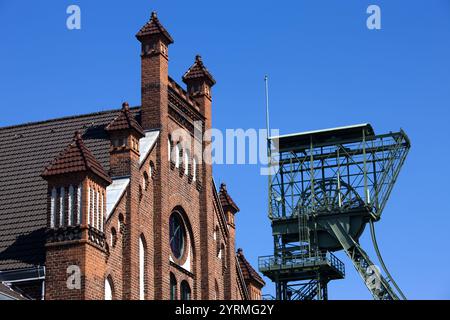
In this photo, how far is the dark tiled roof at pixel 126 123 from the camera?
3284cm

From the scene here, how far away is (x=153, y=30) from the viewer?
35812 millimetres

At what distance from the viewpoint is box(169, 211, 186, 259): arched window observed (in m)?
35.9

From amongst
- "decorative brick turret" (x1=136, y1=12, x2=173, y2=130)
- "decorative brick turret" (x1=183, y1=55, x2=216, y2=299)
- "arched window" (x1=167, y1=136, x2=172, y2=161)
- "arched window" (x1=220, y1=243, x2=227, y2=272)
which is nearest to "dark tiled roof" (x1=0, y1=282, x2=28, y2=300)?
"decorative brick turret" (x1=136, y1=12, x2=173, y2=130)

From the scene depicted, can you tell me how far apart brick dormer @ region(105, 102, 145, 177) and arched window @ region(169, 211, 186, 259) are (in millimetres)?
3689

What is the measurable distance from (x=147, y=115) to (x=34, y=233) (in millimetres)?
5724

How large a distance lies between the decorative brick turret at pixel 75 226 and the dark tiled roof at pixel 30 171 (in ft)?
4.32

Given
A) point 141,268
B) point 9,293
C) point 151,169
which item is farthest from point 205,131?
point 9,293

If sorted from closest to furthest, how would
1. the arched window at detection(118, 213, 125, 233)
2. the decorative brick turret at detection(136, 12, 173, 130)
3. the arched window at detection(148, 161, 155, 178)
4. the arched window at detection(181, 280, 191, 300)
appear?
the arched window at detection(118, 213, 125, 233) → the arched window at detection(148, 161, 155, 178) → the decorative brick turret at detection(136, 12, 173, 130) → the arched window at detection(181, 280, 191, 300)

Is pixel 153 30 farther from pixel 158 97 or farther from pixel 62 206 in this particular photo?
pixel 62 206

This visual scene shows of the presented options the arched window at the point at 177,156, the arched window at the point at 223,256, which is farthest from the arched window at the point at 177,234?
the arched window at the point at 223,256

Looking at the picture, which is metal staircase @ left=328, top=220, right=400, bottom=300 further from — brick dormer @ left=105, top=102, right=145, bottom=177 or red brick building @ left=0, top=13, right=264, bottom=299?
brick dormer @ left=105, top=102, right=145, bottom=177

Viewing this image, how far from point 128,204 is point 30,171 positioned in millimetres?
4873
